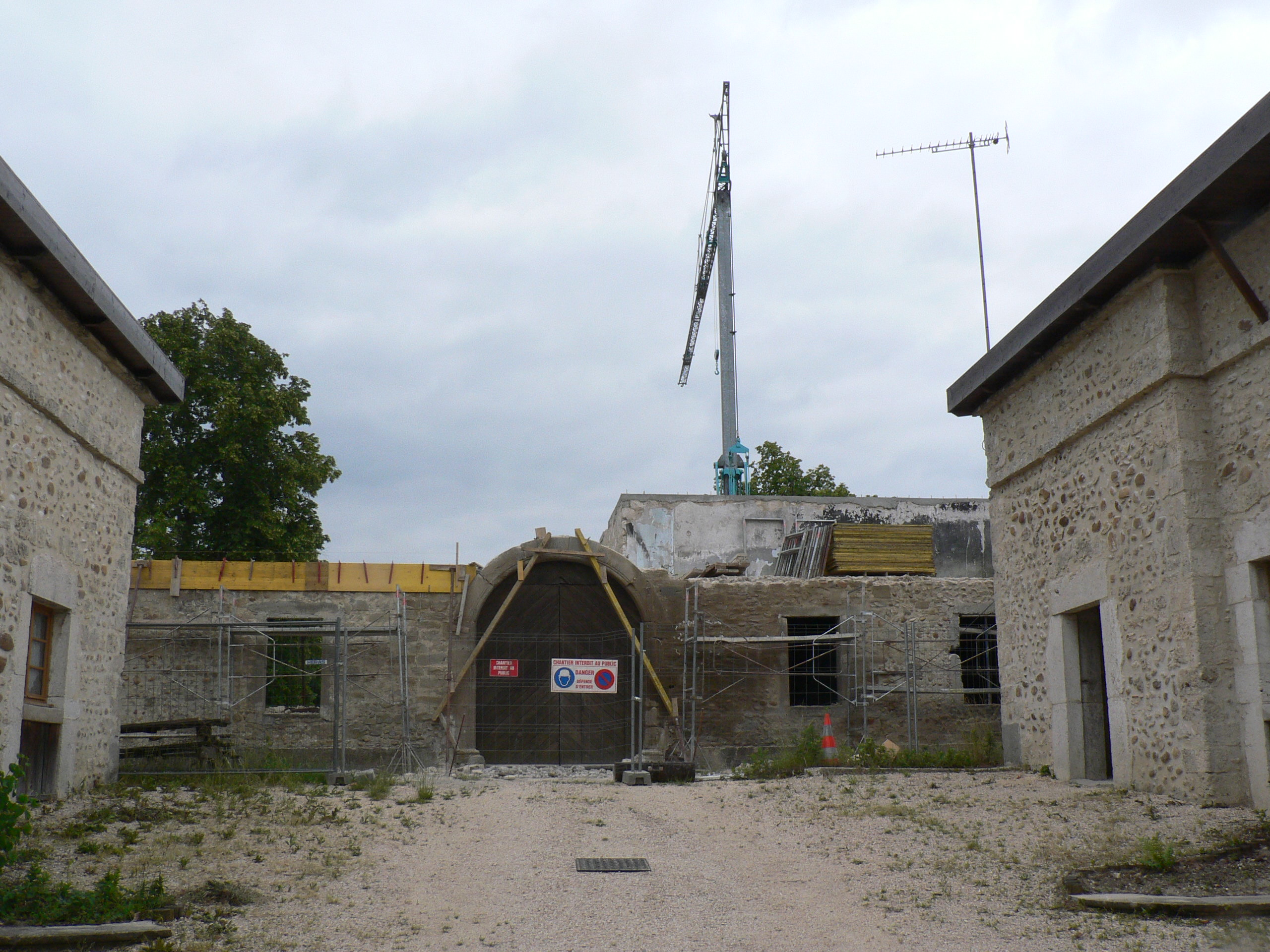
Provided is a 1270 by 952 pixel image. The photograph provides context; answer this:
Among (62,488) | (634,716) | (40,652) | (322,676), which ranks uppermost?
(62,488)

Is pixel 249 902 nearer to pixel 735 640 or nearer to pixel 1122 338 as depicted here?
pixel 1122 338

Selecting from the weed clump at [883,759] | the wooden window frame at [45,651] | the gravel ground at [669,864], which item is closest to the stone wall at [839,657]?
the weed clump at [883,759]

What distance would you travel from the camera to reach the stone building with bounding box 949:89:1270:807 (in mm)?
8633

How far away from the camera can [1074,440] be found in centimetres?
1115

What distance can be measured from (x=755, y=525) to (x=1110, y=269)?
14.7 m

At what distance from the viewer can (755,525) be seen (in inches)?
948

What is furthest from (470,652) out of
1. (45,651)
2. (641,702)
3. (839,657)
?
(45,651)

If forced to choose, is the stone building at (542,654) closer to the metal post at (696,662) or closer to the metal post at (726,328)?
the metal post at (696,662)

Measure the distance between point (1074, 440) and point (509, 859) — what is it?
22.3ft

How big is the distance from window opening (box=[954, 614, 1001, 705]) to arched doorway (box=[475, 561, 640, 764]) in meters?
5.02

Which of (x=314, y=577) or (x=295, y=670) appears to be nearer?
(x=314, y=577)

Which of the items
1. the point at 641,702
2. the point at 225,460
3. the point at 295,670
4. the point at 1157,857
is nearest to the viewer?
the point at 1157,857

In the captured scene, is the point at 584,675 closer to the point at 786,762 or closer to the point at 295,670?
the point at 786,762

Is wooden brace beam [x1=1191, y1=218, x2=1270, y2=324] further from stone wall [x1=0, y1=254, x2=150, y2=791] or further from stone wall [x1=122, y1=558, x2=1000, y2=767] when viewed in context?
stone wall [x1=0, y1=254, x2=150, y2=791]
